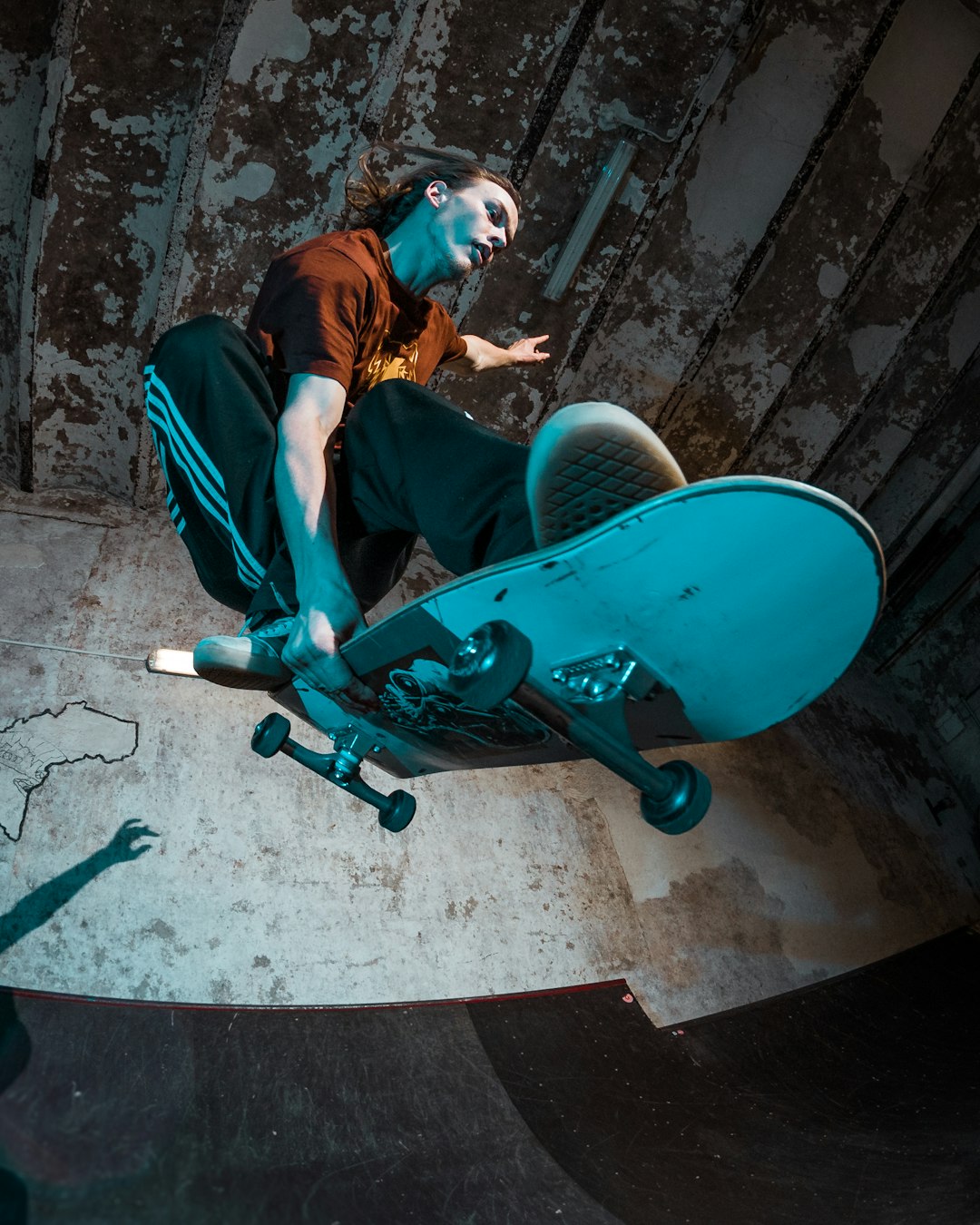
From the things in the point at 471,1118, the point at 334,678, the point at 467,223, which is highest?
the point at 467,223

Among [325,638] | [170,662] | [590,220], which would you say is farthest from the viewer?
[590,220]

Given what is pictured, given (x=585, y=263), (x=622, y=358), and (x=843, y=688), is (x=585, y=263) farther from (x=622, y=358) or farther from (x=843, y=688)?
(x=843, y=688)

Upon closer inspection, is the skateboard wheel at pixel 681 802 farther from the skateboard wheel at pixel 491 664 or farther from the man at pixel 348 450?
the man at pixel 348 450

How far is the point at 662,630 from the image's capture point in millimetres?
1374

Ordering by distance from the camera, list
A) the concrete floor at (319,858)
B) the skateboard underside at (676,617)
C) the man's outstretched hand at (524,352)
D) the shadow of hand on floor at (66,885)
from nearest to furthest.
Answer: the skateboard underside at (676,617), the shadow of hand on floor at (66,885), the concrete floor at (319,858), the man's outstretched hand at (524,352)

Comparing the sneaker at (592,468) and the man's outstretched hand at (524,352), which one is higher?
the sneaker at (592,468)

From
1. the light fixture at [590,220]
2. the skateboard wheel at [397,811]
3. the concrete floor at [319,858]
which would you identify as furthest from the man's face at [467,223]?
the concrete floor at [319,858]

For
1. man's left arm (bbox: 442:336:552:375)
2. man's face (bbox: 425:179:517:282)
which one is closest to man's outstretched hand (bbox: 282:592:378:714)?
man's face (bbox: 425:179:517:282)

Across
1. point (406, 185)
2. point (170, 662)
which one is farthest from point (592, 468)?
point (406, 185)

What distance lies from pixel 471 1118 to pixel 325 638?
1.67 meters

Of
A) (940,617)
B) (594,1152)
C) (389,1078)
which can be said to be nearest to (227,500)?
(389,1078)

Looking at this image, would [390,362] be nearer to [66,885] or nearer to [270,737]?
[270,737]

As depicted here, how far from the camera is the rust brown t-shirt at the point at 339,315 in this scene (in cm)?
173

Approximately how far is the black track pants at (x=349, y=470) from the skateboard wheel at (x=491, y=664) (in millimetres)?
248
